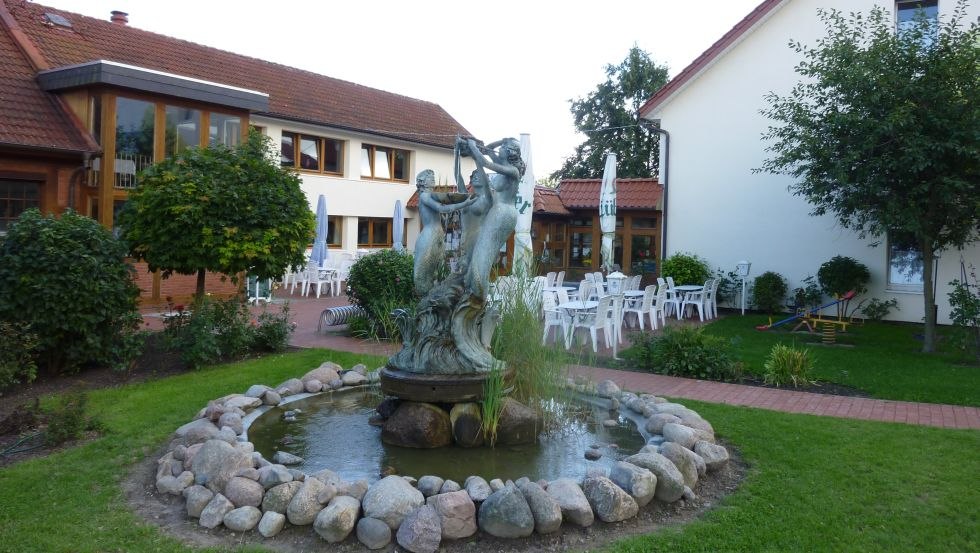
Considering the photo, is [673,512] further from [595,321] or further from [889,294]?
[889,294]

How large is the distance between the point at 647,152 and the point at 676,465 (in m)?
36.2

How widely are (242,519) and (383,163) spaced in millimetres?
21742

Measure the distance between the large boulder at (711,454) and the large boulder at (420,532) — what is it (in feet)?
7.49

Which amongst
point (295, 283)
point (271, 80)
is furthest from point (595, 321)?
point (271, 80)

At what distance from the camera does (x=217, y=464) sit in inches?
197

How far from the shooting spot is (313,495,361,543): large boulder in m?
4.32

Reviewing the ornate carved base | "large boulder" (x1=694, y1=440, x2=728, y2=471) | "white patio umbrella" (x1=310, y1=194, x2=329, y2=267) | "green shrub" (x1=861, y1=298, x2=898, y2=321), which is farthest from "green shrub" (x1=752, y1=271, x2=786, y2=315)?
the ornate carved base

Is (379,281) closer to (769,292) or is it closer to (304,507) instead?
(304,507)

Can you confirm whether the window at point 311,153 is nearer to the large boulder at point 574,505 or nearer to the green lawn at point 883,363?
the green lawn at point 883,363

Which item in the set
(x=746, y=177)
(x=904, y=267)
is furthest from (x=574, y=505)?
(x=746, y=177)

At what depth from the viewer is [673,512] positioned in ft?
15.9

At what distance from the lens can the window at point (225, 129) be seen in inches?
623

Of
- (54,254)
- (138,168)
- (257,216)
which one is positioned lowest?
(54,254)

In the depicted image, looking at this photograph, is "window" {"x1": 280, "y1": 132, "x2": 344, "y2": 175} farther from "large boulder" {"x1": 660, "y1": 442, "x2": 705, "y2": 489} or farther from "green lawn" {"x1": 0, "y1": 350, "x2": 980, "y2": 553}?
"large boulder" {"x1": 660, "y1": 442, "x2": 705, "y2": 489}
